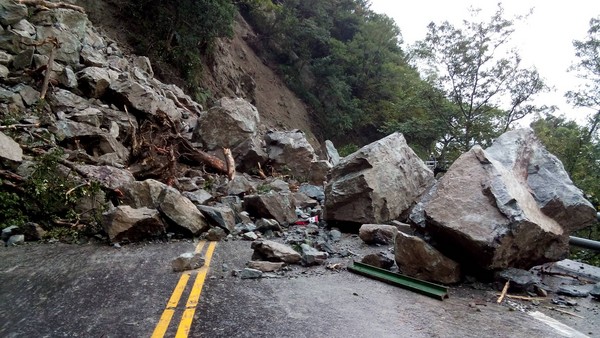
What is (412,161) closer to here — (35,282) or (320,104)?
(35,282)

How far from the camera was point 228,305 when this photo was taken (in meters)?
3.61

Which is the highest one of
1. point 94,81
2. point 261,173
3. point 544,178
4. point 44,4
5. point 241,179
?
point 44,4

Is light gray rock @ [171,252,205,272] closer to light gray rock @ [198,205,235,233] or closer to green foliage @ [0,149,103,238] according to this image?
light gray rock @ [198,205,235,233]

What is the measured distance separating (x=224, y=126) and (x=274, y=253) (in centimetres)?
918

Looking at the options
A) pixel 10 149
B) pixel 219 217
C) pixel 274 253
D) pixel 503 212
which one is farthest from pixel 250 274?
pixel 10 149

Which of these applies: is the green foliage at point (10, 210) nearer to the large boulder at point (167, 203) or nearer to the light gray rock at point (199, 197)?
the large boulder at point (167, 203)

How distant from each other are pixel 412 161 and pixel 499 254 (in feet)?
12.9

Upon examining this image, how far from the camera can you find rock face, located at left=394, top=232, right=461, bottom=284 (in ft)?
14.8

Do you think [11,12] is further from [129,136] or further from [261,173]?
[261,173]

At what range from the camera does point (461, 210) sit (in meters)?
4.53

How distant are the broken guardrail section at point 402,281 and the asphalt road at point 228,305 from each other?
0.09 metres

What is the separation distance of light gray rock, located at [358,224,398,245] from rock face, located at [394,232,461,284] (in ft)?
5.37

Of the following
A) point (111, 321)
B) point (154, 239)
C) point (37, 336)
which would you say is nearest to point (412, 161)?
point (154, 239)

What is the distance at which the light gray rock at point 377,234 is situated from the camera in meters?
6.30
